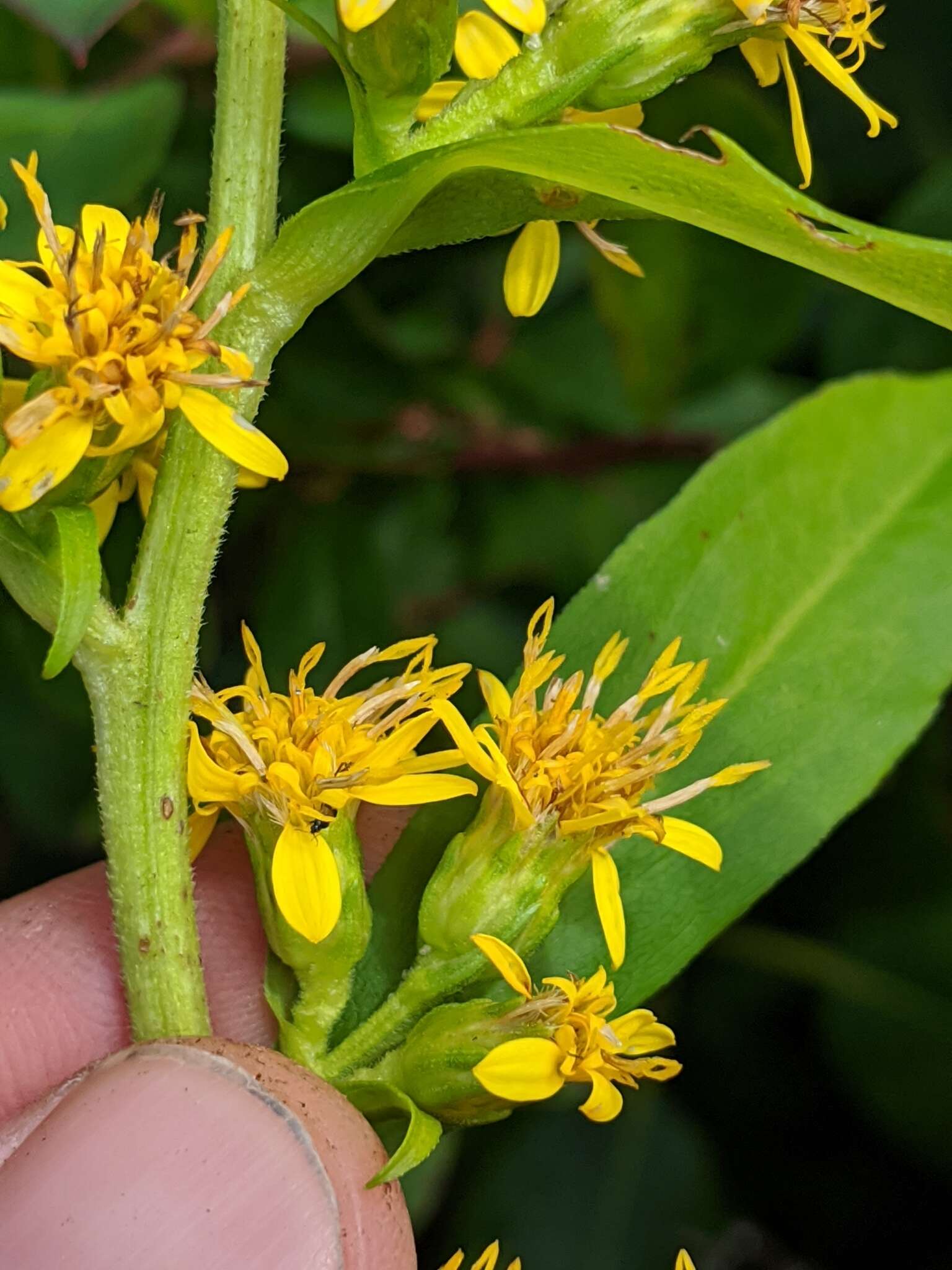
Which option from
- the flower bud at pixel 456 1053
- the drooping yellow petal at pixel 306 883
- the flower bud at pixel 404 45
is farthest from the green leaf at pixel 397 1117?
the flower bud at pixel 404 45

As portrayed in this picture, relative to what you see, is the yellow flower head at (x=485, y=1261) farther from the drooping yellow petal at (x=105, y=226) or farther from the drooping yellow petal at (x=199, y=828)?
the drooping yellow petal at (x=105, y=226)

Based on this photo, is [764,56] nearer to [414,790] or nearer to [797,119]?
[797,119]

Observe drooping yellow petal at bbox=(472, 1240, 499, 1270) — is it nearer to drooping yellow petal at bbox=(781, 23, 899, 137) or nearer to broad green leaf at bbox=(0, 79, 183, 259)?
drooping yellow petal at bbox=(781, 23, 899, 137)

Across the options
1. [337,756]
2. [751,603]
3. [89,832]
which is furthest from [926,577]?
[89,832]

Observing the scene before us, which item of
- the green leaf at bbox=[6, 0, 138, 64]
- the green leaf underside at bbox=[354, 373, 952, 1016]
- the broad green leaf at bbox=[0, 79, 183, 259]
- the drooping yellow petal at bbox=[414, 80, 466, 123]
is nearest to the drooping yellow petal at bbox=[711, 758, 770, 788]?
the green leaf underside at bbox=[354, 373, 952, 1016]

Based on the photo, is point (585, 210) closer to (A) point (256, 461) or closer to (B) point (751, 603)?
(A) point (256, 461)
